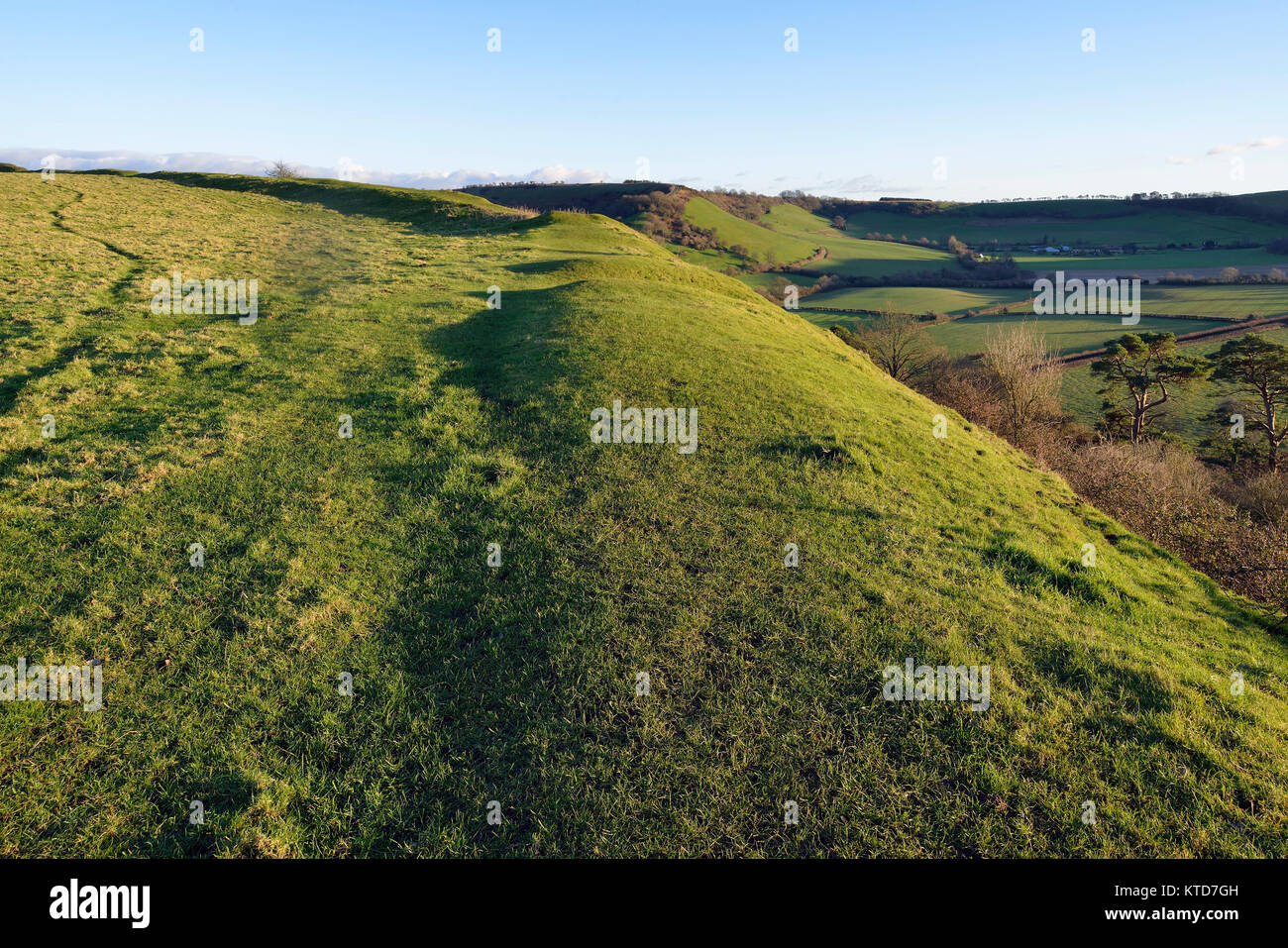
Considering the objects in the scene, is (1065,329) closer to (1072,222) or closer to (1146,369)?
(1146,369)

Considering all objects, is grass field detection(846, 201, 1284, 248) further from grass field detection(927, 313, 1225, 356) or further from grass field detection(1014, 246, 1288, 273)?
grass field detection(927, 313, 1225, 356)

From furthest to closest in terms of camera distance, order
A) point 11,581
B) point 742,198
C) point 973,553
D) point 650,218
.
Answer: point 742,198 < point 650,218 < point 973,553 < point 11,581

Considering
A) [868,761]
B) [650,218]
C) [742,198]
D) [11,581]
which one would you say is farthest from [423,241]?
[742,198]

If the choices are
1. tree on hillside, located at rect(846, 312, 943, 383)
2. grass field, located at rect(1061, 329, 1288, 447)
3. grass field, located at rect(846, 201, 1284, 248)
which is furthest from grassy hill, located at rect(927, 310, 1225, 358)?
grass field, located at rect(846, 201, 1284, 248)

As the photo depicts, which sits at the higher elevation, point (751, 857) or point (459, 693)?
point (459, 693)
